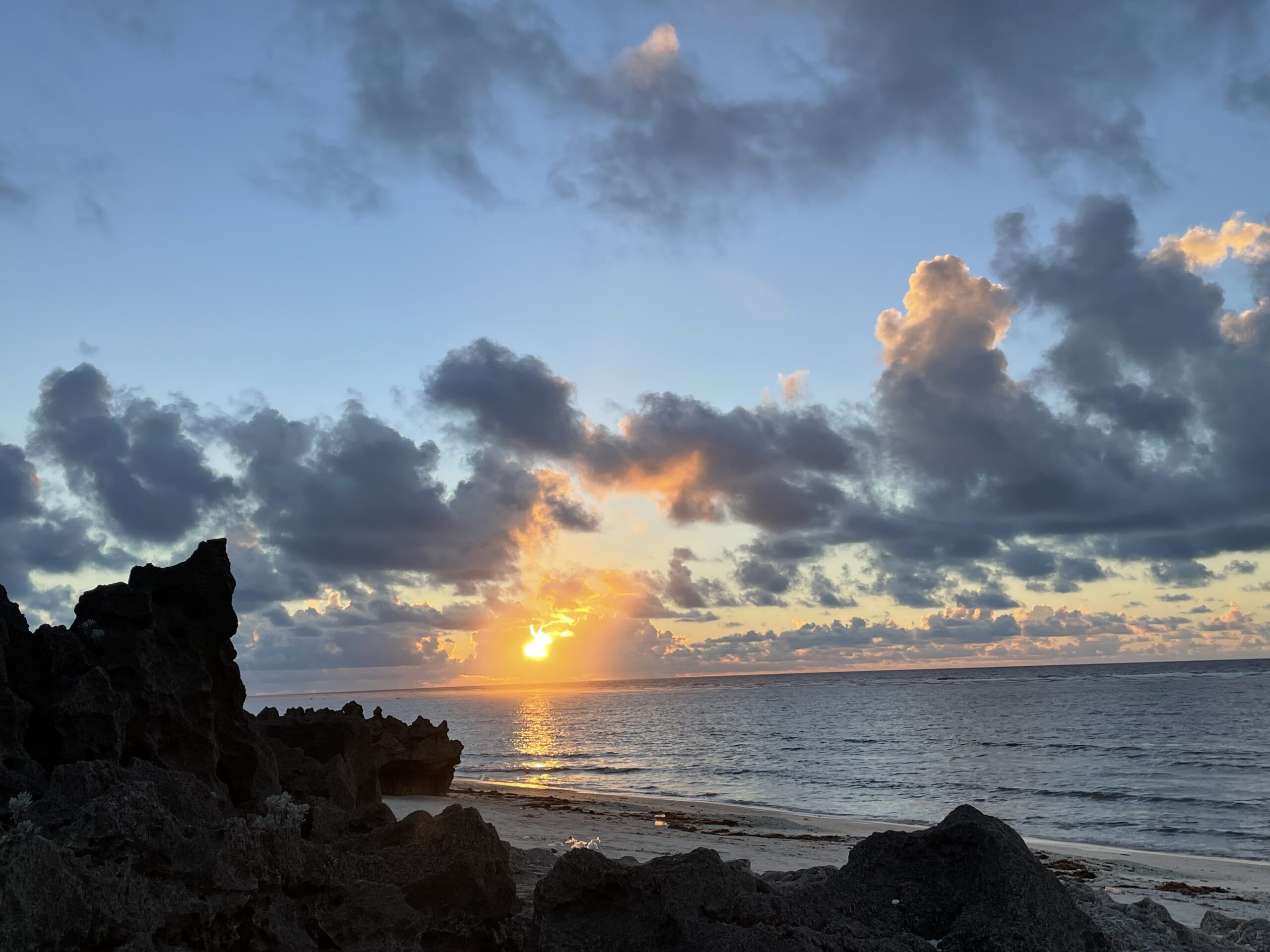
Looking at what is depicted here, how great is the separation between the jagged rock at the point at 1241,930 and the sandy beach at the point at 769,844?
13.8 ft

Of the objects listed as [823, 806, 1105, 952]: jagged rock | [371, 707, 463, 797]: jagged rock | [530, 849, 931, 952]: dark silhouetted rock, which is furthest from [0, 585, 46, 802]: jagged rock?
[371, 707, 463, 797]: jagged rock

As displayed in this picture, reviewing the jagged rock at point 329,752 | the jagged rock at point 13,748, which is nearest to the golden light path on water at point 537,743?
the jagged rock at point 329,752

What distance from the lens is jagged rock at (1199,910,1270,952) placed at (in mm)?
9195

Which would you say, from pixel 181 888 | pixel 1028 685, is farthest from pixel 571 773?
pixel 1028 685

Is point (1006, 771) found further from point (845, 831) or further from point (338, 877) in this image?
point (338, 877)

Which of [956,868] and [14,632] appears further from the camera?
[14,632]

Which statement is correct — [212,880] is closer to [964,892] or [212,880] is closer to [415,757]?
[964,892]

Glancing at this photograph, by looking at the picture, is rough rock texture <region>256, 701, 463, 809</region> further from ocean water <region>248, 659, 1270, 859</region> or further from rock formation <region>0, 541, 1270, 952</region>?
ocean water <region>248, 659, 1270, 859</region>

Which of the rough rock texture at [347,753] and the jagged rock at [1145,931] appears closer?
the jagged rock at [1145,931]

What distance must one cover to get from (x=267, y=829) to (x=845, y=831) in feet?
75.6

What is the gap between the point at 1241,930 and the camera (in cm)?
969

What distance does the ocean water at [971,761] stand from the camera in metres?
29.9

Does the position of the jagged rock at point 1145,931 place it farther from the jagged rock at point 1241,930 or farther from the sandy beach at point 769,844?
the sandy beach at point 769,844

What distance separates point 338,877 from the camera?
6801mm
